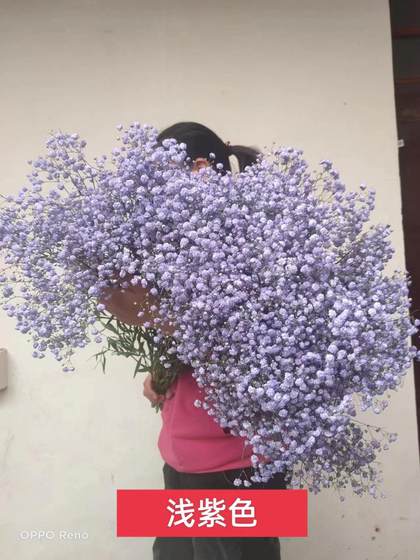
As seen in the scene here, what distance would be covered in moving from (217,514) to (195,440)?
149 mm

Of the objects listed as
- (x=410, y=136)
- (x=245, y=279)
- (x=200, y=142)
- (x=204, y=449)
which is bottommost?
(x=204, y=449)

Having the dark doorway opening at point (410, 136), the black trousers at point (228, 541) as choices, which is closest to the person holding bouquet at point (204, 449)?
the black trousers at point (228, 541)

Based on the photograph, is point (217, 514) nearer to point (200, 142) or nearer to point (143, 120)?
point (200, 142)

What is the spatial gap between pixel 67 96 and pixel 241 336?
133 centimetres

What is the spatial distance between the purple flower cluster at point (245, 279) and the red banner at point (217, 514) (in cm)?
9

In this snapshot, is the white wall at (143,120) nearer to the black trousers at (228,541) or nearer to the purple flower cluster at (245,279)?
the black trousers at (228,541)

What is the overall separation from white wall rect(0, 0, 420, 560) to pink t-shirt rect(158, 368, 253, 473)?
739 mm

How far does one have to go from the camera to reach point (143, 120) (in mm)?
1665

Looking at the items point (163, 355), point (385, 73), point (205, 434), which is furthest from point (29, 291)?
point (385, 73)

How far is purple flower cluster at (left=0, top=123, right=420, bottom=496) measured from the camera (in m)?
0.63

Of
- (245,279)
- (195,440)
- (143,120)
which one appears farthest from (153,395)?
(143,120)

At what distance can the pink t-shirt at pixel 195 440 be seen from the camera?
35.1 inches

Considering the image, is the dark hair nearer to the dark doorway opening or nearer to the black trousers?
the black trousers

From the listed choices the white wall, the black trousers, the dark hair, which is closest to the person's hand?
the black trousers
